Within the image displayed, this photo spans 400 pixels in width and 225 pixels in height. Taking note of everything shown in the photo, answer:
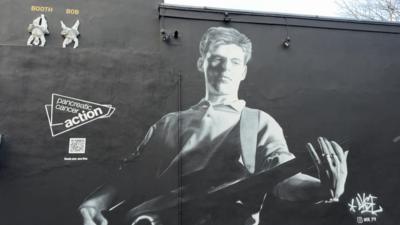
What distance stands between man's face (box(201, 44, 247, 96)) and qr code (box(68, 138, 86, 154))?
2.65 m

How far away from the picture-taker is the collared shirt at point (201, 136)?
7.05 meters

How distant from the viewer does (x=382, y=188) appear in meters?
7.77

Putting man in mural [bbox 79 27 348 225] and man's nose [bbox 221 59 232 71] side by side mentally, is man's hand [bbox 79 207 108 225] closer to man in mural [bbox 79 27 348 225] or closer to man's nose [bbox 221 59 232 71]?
man in mural [bbox 79 27 348 225]

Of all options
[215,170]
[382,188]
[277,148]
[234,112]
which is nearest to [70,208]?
[215,170]

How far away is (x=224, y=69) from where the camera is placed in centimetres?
764

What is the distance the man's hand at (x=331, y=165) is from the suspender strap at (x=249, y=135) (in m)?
1.19

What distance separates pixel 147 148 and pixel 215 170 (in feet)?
4.55

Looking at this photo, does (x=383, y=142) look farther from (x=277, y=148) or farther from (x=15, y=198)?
(x=15, y=198)

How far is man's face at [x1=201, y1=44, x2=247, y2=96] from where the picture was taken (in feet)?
24.8

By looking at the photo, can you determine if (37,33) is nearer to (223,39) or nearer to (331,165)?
(223,39)

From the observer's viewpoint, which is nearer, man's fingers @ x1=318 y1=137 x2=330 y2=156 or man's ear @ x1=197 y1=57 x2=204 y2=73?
man's ear @ x1=197 y1=57 x2=204 y2=73

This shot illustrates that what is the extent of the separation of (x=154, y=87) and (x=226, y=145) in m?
1.82

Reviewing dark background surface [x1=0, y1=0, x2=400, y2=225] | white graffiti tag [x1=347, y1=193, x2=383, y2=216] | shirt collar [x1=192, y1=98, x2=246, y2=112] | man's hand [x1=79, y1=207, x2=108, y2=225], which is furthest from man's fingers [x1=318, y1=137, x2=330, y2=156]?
man's hand [x1=79, y1=207, x2=108, y2=225]

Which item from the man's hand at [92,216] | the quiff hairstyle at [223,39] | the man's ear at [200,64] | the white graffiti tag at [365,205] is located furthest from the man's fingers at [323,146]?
the man's hand at [92,216]
